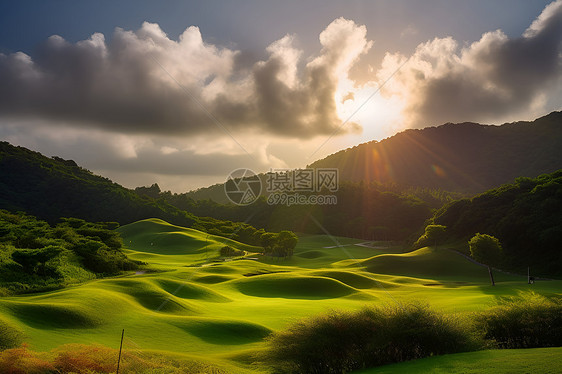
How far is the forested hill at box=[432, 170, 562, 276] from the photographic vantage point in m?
63.2

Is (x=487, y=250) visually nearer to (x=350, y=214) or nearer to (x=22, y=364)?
(x=22, y=364)

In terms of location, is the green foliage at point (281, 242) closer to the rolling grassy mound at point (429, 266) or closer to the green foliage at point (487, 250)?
the rolling grassy mound at point (429, 266)

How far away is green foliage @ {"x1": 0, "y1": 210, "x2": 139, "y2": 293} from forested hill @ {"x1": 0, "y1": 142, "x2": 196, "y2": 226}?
90814 mm

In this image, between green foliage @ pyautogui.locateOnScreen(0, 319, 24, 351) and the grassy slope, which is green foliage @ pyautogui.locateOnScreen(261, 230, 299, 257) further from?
green foliage @ pyautogui.locateOnScreen(0, 319, 24, 351)

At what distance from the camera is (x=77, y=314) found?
20.5 metres

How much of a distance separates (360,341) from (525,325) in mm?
6937

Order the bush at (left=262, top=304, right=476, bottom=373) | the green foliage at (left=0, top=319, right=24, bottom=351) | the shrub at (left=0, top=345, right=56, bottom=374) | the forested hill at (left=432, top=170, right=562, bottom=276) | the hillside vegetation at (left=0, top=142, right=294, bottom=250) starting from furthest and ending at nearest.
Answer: the hillside vegetation at (left=0, top=142, right=294, bottom=250)
the forested hill at (left=432, top=170, right=562, bottom=276)
the green foliage at (left=0, top=319, right=24, bottom=351)
the bush at (left=262, top=304, right=476, bottom=373)
the shrub at (left=0, top=345, right=56, bottom=374)

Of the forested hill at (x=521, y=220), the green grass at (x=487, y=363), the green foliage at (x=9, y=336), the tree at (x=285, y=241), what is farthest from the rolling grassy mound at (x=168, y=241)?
the green grass at (x=487, y=363)

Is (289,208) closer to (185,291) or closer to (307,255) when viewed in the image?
(307,255)

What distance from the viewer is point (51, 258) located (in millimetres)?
40250

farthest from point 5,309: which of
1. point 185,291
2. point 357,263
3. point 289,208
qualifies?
point 289,208

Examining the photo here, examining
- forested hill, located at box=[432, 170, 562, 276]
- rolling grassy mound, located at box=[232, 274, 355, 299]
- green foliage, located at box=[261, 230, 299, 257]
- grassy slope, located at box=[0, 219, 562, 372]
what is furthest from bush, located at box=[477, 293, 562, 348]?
green foliage, located at box=[261, 230, 299, 257]

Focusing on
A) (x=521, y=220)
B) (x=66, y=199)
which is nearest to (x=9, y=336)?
(x=521, y=220)

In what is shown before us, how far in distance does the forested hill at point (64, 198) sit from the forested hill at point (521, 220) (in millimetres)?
103665
